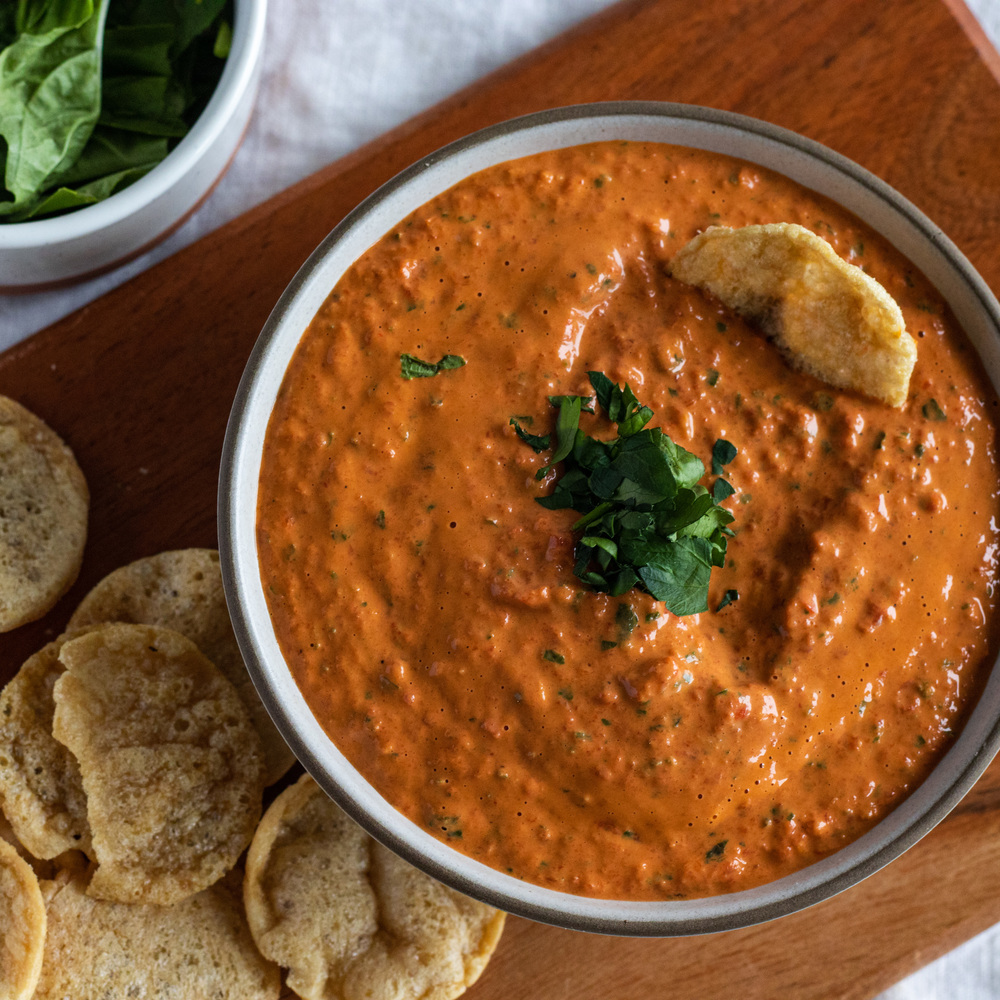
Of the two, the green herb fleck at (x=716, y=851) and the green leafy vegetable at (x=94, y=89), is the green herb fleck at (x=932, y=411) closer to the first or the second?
the green herb fleck at (x=716, y=851)

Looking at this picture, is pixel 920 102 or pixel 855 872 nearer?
pixel 855 872

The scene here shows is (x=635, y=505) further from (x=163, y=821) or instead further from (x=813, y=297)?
(x=163, y=821)

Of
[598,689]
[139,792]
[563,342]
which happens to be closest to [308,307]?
[563,342]

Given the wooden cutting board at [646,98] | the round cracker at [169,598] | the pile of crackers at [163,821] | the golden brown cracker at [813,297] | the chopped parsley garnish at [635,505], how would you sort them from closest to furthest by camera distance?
1. the chopped parsley garnish at [635,505]
2. the golden brown cracker at [813,297]
3. the pile of crackers at [163,821]
4. the round cracker at [169,598]
5. the wooden cutting board at [646,98]

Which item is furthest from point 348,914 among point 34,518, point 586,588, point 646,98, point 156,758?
point 646,98

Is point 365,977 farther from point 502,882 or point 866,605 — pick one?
point 866,605

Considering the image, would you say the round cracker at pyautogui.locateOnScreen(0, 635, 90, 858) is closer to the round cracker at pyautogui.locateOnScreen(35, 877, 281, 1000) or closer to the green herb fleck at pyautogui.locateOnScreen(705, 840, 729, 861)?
the round cracker at pyautogui.locateOnScreen(35, 877, 281, 1000)

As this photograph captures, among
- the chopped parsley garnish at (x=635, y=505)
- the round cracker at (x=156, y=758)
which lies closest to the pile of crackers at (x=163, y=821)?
the round cracker at (x=156, y=758)
